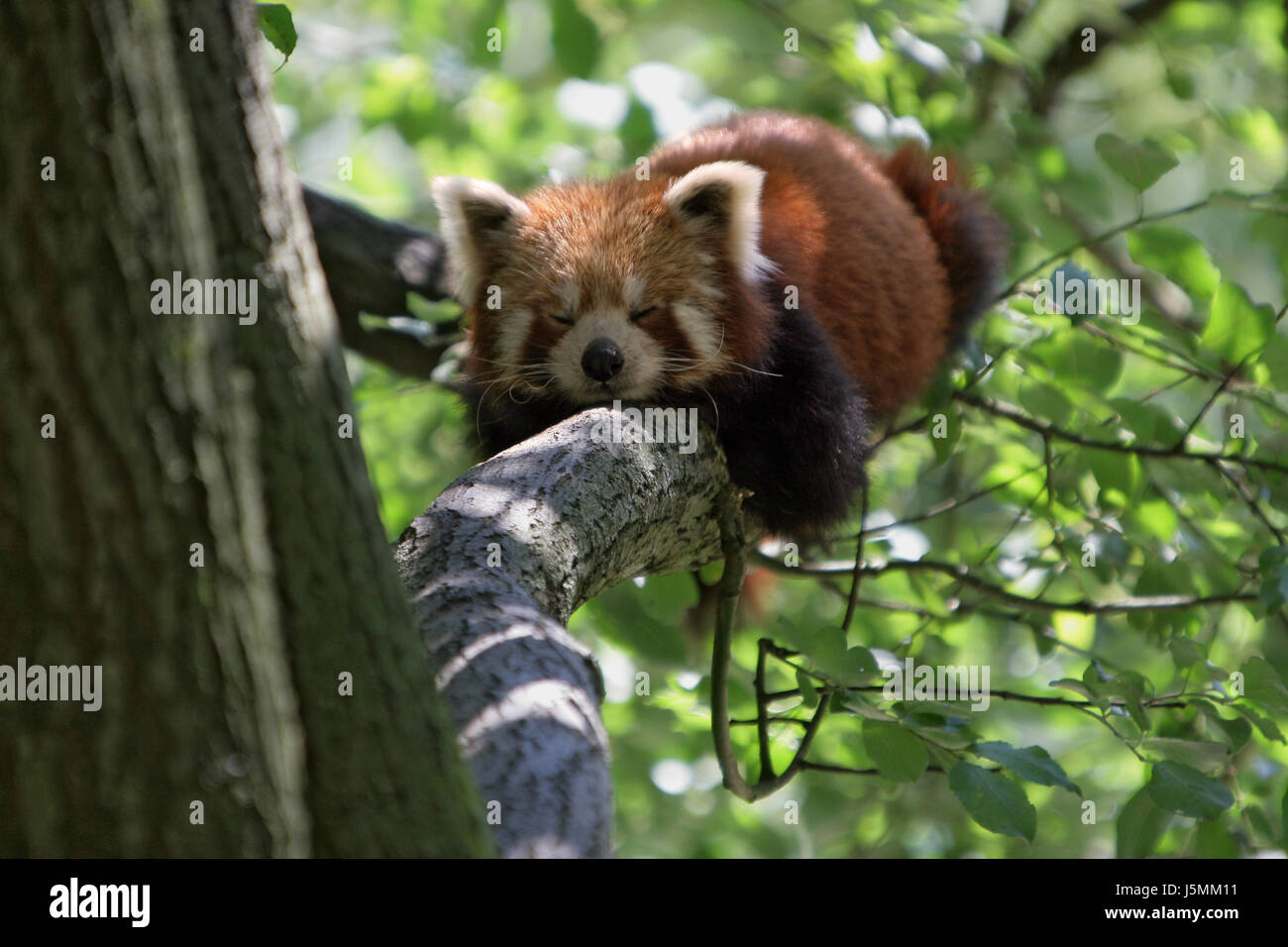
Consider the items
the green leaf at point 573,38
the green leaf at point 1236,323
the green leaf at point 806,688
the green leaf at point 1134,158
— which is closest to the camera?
the green leaf at point 806,688

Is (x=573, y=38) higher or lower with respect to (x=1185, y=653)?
higher

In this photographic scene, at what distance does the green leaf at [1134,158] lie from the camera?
3109 mm

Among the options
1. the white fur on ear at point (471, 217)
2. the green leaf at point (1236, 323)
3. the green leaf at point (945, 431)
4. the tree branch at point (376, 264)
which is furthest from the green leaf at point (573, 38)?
the green leaf at point (1236, 323)

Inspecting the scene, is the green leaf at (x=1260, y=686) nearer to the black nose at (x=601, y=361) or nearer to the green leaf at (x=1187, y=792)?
the green leaf at (x=1187, y=792)

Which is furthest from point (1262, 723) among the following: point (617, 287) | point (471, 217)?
point (471, 217)

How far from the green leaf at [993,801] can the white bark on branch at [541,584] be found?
2.55ft

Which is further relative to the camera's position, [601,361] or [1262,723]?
[601,361]

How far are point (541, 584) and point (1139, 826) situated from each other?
1.49 metres

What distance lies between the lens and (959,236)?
4340mm

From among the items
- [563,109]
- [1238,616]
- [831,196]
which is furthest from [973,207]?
[563,109]

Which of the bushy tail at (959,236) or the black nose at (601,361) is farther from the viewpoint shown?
the bushy tail at (959,236)

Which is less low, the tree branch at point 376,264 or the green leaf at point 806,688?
the tree branch at point 376,264

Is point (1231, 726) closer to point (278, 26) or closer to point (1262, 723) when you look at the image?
point (1262, 723)

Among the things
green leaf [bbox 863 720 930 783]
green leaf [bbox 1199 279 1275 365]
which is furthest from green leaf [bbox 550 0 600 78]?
green leaf [bbox 863 720 930 783]
